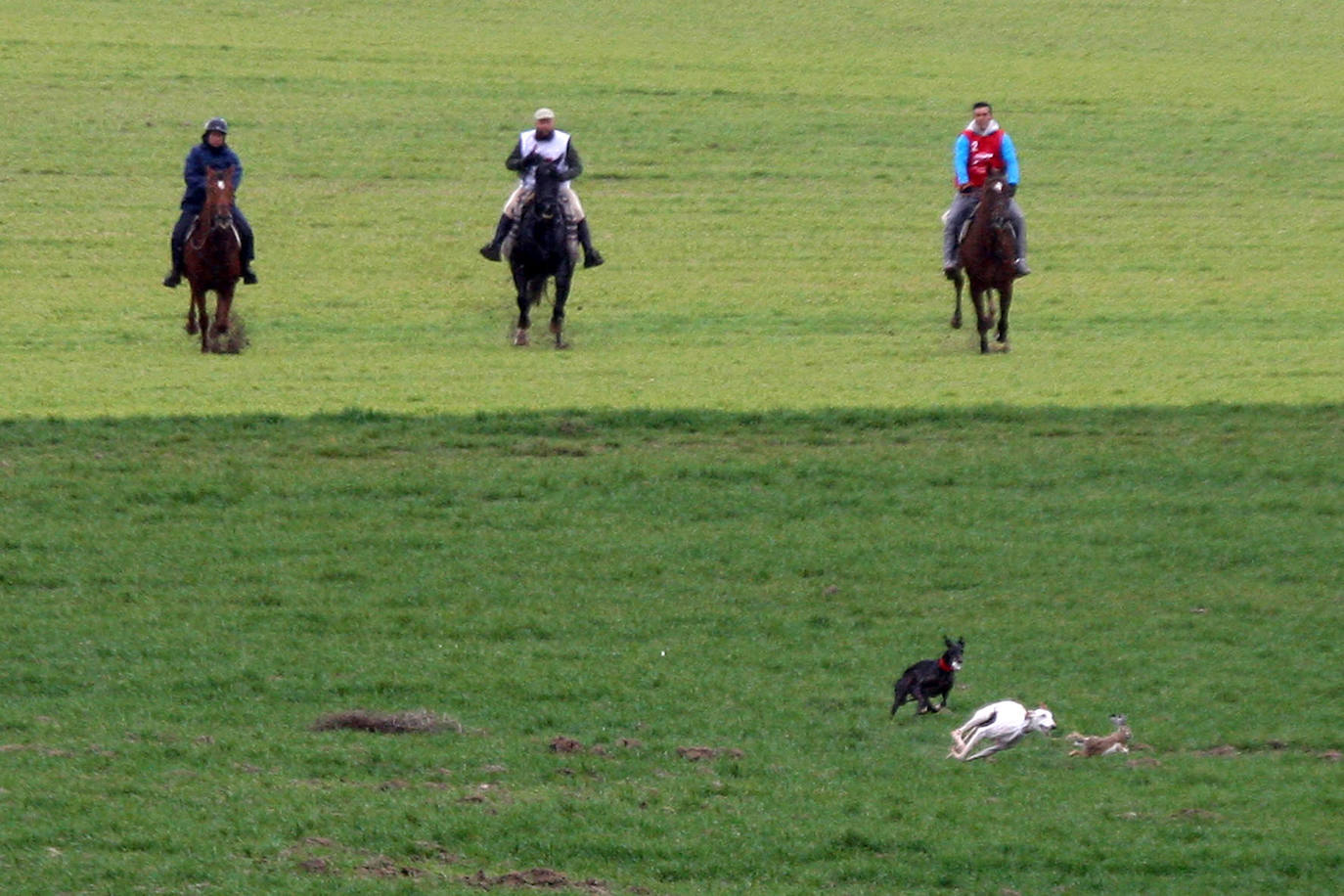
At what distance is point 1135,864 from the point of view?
905cm

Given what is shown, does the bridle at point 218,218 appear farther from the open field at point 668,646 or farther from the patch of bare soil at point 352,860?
the patch of bare soil at point 352,860

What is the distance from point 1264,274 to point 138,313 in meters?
16.5

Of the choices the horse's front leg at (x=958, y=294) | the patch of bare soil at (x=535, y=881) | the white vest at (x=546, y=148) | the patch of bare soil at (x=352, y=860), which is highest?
the white vest at (x=546, y=148)

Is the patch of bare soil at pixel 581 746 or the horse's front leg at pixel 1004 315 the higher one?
the horse's front leg at pixel 1004 315

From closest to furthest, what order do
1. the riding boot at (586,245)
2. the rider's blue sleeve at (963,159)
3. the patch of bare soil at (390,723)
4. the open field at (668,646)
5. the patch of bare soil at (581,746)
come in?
1. the open field at (668,646)
2. the patch of bare soil at (581,746)
3. the patch of bare soil at (390,723)
4. the rider's blue sleeve at (963,159)
5. the riding boot at (586,245)

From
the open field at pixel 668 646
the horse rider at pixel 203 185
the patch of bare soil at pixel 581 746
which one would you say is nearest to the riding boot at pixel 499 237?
the horse rider at pixel 203 185

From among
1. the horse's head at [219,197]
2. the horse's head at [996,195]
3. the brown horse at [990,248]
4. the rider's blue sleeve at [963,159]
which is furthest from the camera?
the rider's blue sleeve at [963,159]

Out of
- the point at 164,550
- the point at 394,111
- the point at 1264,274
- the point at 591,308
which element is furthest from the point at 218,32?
the point at 164,550

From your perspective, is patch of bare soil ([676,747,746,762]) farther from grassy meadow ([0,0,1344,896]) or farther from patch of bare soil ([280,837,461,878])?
patch of bare soil ([280,837,461,878])

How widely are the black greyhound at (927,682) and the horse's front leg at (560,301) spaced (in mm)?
12709

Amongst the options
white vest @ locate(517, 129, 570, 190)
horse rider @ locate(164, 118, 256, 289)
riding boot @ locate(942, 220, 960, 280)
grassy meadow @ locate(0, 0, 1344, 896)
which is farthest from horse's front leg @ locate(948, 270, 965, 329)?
horse rider @ locate(164, 118, 256, 289)

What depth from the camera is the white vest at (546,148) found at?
2268 centimetres

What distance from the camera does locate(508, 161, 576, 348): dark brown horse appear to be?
73.0 ft

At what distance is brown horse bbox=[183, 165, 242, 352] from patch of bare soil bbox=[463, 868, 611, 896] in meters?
14.3
